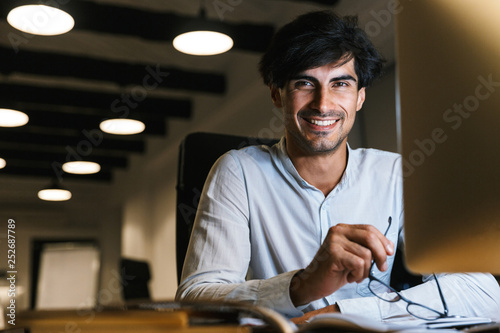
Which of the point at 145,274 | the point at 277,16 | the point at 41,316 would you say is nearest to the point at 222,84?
the point at 277,16

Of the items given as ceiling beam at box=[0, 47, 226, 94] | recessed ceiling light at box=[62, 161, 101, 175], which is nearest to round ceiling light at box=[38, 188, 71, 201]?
recessed ceiling light at box=[62, 161, 101, 175]

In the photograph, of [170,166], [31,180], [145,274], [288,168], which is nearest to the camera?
[288,168]

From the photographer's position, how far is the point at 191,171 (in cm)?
146

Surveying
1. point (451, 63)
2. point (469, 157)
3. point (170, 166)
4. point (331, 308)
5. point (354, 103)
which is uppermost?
point (170, 166)

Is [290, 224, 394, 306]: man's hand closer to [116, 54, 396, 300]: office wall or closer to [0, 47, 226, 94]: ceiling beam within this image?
[116, 54, 396, 300]: office wall

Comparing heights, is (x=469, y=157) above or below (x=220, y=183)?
below

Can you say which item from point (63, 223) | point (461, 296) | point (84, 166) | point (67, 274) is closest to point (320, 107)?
point (461, 296)

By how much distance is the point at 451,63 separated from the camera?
0.62 meters

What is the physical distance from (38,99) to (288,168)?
5325 mm

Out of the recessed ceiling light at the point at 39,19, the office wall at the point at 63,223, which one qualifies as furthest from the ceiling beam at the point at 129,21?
the office wall at the point at 63,223

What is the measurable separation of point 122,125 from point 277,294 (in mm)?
4537

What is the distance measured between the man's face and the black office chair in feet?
0.65

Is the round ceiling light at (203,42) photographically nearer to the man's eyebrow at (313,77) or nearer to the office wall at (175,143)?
the office wall at (175,143)

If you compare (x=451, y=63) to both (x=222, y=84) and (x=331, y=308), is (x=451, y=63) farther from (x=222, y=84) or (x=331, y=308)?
(x=222, y=84)
